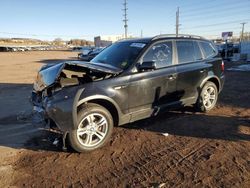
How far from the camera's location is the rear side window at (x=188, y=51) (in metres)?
6.26

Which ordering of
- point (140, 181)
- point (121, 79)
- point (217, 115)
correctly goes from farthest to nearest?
1. point (217, 115)
2. point (121, 79)
3. point (140, 181)

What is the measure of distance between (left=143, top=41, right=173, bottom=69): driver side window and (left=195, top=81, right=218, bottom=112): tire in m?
1.38

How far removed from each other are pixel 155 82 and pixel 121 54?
3.03ft

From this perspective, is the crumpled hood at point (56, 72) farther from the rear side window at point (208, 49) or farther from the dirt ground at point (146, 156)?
the rear side window at point (208, 49)

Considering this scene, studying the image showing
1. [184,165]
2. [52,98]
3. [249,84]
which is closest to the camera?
[184,165]

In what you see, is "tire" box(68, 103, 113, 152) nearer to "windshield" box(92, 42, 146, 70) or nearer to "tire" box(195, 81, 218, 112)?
"windshield" box(92, 42, 146, 70)

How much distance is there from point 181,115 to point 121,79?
7.39ft

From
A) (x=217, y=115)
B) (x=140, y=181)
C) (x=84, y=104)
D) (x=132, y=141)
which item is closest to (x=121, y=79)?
(x=84, y=104)

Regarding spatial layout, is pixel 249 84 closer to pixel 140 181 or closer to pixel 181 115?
pixel 181 115

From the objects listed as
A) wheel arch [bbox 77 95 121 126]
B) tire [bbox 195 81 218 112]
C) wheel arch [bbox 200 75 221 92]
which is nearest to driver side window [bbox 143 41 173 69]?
wheel arch [bbox 77 95 121 126]

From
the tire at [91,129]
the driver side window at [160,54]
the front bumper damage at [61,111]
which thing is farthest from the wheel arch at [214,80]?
the front bumper damage at [61,111]

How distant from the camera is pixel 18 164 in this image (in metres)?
4.45

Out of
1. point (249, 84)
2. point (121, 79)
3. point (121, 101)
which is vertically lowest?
point (249, 84)

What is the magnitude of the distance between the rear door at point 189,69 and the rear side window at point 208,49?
0.21 metres
